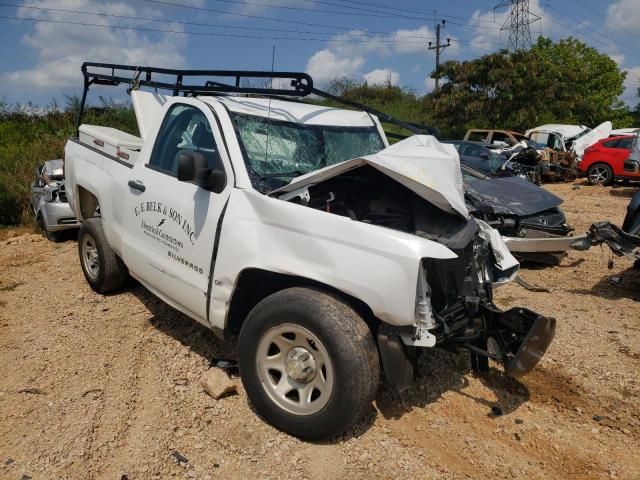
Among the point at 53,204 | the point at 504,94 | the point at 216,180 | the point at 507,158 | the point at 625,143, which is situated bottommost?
the point at 53,204

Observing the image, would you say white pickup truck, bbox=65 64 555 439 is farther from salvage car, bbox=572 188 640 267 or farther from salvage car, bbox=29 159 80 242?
salvage car, bbox=29 159 80 242

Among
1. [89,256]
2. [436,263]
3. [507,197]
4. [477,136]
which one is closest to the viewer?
[436,263]

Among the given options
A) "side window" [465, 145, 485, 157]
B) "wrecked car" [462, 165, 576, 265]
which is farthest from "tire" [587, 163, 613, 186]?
"wrecked car" [462, 165, 576, 265]

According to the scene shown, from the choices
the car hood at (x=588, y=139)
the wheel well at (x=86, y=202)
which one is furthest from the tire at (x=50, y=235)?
the car hood at (x=588, y=139)

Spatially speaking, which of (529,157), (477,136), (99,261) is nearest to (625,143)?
(529,157)

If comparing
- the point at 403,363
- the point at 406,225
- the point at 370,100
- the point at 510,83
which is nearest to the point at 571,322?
the point at 406,225

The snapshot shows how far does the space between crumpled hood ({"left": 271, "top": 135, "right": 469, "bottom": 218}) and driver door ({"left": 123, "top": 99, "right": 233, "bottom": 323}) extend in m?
0.59

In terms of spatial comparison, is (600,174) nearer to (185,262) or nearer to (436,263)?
(436,263)

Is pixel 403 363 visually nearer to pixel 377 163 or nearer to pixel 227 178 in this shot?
pixel 377 163

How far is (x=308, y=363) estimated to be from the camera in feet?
9.45

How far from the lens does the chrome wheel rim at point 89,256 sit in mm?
5168

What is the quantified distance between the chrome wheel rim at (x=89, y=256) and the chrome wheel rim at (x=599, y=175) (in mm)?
16383

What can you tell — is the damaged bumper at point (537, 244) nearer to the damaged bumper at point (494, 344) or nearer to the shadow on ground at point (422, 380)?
the shadow on ground at point (422, 380)

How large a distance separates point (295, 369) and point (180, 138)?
2.08 metres
